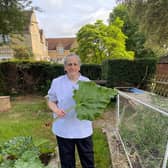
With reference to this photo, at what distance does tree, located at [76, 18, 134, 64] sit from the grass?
1058 cm

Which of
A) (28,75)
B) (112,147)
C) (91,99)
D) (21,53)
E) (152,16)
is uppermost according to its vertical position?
(152,16)

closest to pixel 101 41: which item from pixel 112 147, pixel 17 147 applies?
pixel 112 147

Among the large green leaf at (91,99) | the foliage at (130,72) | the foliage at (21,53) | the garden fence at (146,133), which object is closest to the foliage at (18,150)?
the large green leaf at (91,99)

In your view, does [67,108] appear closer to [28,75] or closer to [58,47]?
[28,75]

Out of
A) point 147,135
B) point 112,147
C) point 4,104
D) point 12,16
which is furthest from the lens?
point 12,16

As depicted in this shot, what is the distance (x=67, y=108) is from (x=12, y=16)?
7.40m

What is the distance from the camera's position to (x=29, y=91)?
389 inches

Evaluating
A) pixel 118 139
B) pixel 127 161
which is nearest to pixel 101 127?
pixel 118 139

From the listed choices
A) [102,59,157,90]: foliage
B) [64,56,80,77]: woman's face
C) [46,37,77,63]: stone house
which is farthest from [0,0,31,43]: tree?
[46,37,77,63]: stone house

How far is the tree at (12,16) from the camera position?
26.5 ft

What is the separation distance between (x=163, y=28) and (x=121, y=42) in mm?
11292

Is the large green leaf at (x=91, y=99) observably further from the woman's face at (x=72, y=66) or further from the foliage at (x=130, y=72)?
the foliage at (x=130, y=72)

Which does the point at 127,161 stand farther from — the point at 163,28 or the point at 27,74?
the point at 27,74

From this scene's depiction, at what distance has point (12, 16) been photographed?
830 centimetres
